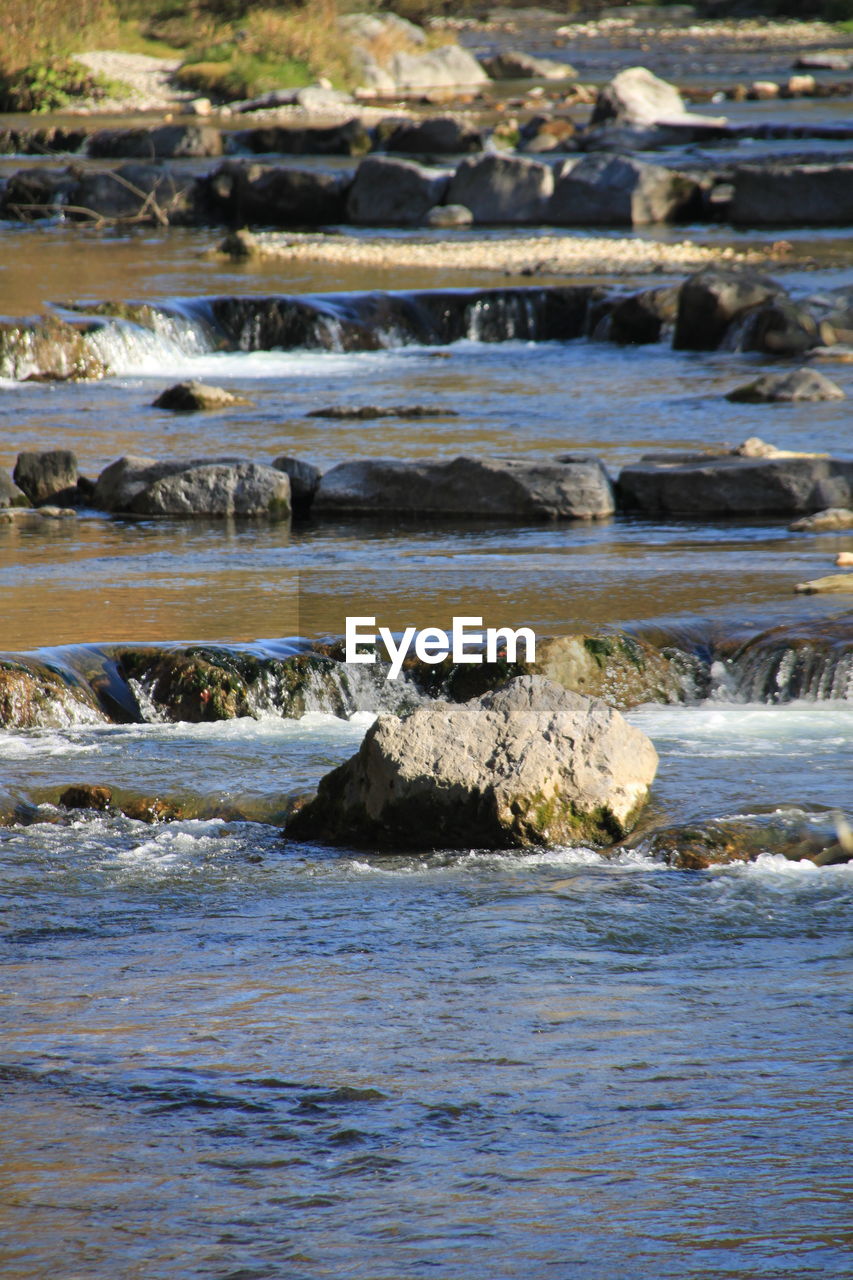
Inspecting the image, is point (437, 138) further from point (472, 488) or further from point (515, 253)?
point (472, 488)

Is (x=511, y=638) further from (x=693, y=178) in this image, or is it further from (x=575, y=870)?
(x=693, y=178)

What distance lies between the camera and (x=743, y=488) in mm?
11328

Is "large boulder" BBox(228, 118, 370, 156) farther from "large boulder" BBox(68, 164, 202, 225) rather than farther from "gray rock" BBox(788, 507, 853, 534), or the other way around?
"gray rock" BBox(788, 507, 853, 534)

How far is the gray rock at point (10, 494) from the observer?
11.7 meters

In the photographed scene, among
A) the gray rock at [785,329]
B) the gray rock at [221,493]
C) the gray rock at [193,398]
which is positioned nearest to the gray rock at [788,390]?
the gray rock at [785,329]

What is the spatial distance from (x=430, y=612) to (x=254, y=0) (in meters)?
48.0

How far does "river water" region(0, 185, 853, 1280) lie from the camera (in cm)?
327

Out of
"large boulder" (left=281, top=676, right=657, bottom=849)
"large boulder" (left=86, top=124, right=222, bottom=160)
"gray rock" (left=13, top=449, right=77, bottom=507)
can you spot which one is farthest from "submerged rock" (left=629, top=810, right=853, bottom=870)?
"large boulder" (left=86, top=124, right=222, bottom=160)

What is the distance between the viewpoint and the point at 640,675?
7953mm

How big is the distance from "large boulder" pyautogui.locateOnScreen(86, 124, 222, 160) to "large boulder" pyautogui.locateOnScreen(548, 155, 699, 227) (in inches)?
392

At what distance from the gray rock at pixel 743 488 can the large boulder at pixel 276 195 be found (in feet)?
61.1

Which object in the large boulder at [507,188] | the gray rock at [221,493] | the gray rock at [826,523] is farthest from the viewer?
the large boulder at [507,188]

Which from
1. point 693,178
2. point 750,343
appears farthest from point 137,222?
point 750,343

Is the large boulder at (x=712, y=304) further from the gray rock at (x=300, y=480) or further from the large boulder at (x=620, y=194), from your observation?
the large boulder at (x=620, y=194)
